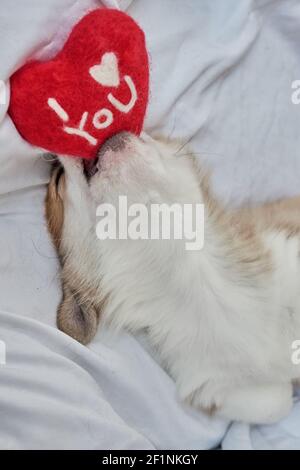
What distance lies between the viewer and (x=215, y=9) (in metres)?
2.06

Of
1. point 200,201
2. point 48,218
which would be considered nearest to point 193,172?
point 200,201

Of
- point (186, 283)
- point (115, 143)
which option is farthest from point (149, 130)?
point (186, 283)

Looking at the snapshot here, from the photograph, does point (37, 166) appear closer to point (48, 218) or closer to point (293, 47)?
point (48, 218)

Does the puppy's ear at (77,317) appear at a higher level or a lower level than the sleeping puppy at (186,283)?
lower

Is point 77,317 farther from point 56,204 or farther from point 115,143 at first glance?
point 115,143

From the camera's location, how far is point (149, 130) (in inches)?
75.7

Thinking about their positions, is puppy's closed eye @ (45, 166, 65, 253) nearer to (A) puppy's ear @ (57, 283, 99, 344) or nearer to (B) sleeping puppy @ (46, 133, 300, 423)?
(B) sleeping puppy @ (46, 133, 300, 423)

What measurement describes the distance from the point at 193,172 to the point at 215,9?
63 centimetres

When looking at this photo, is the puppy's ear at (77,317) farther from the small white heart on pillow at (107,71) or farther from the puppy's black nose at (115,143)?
the small white heart on pillow at (107,71)

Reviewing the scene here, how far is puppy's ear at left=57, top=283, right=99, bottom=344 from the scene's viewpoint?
1.77 m

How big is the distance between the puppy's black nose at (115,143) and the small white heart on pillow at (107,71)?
12 centimetres

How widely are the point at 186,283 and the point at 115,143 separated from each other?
0.39m

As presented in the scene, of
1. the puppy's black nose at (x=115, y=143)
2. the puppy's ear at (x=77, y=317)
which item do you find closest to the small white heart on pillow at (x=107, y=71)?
the puppy's black nose at (x=115, y=143)

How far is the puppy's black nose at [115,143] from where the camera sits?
1.57 metres
